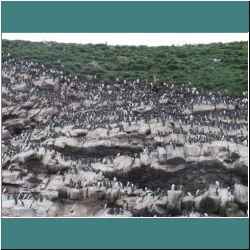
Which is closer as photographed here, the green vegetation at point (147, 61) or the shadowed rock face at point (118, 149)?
the shadowed rock face at point (118, 149)

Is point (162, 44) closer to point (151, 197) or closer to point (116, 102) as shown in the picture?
point (116, 102)

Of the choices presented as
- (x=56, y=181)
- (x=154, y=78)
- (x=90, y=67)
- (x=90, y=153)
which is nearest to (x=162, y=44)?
(x=154, y=78)

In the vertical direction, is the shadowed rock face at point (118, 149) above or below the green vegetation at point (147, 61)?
below

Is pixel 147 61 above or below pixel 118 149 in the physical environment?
above

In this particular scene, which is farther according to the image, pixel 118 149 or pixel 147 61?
pixel 147 61
